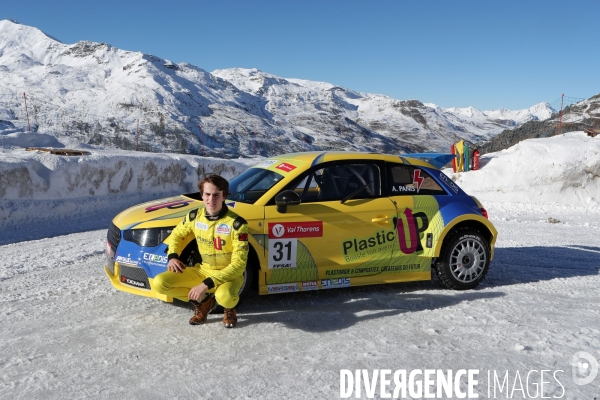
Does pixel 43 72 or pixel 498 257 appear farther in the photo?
pixel 43 72

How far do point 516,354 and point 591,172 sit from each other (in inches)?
602

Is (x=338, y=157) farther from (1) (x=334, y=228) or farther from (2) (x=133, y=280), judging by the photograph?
(2) (x=133, y=280)

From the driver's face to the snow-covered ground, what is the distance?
109 cm

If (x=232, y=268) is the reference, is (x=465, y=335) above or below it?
below

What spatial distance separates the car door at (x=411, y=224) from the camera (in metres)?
5.29

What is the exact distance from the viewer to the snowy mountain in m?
77.2

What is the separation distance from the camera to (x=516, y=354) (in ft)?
12.4

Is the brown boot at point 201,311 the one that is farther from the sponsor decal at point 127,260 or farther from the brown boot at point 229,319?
the sponsor decal at point 127,260

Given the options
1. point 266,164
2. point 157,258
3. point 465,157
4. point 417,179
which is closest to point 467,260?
point 417,179

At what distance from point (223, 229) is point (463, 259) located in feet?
9.62

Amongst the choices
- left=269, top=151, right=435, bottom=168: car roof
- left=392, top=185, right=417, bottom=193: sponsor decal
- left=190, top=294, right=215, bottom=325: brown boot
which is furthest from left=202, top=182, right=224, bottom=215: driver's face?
left=392, top=185, right=417, bottom=193: sponsor decal

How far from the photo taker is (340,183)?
523cm

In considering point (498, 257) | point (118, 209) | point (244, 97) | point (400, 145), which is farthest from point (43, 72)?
point (498, 257)

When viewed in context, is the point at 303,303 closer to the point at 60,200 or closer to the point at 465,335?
the point at 465,335
